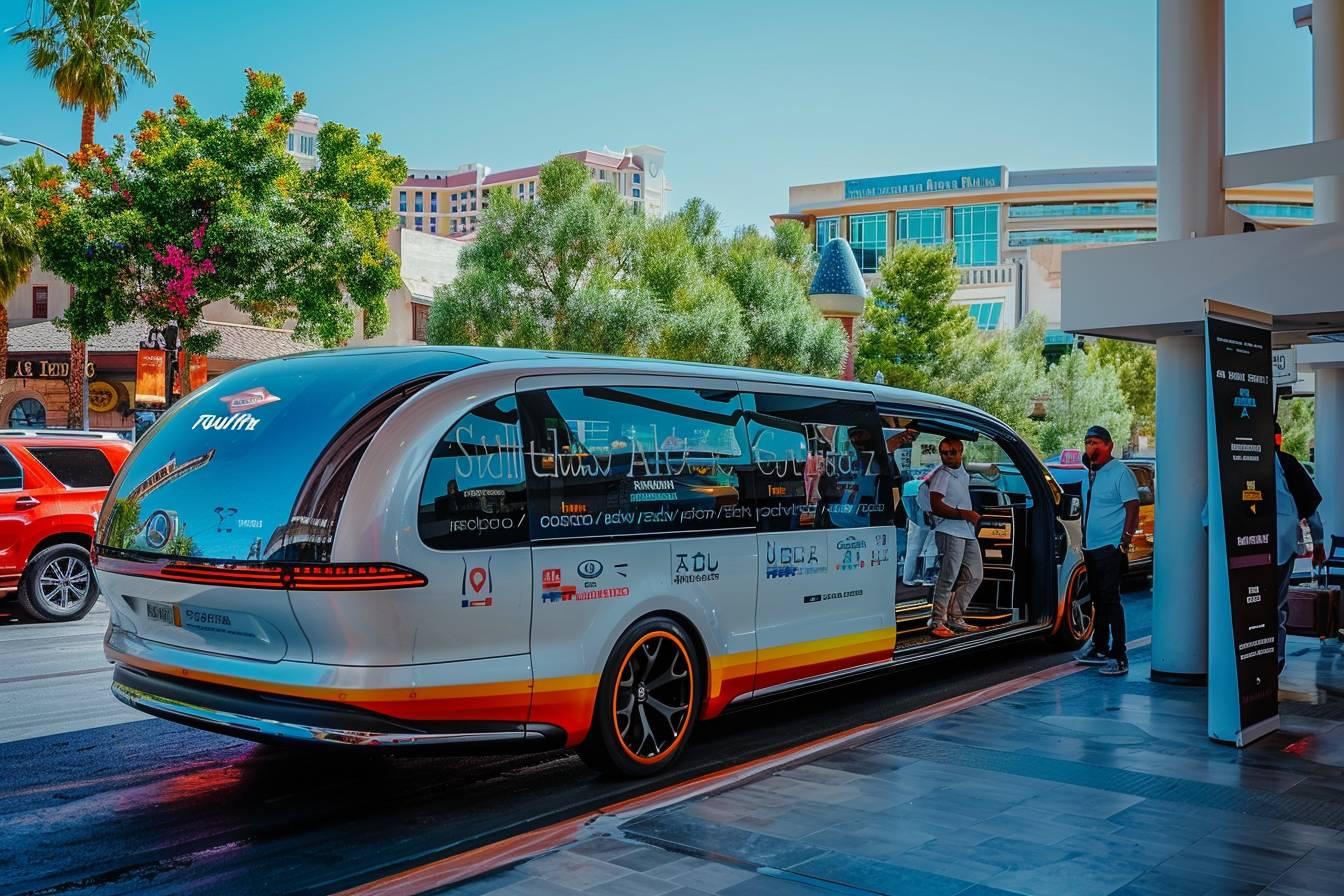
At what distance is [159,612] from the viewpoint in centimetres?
617

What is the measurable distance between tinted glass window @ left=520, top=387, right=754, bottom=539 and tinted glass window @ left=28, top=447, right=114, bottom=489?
7.99m

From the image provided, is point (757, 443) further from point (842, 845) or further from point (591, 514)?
point (842, 845)

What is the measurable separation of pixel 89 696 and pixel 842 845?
19.2 feet

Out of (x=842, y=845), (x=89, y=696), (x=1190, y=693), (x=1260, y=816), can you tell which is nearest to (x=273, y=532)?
(x=842, y=845)

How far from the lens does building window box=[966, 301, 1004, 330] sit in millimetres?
83625

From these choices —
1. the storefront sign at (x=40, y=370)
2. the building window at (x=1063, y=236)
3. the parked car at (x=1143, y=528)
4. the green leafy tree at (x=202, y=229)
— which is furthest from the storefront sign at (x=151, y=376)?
the building window at (x=1063, y=236)

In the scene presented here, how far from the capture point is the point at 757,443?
7.56 m

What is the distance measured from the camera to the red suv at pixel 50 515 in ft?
40.7

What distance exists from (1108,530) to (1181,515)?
73 centimetres

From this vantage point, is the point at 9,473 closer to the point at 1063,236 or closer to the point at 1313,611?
the point at 1313,611

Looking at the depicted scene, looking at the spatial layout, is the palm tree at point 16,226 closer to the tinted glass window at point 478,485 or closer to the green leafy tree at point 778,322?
the green leafy tree at point 778,322

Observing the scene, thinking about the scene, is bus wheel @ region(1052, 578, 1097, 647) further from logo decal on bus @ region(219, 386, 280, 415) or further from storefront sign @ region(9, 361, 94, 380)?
storefront sign @ region(9, 361, 94, 380)

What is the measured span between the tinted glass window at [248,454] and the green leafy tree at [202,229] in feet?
66.1

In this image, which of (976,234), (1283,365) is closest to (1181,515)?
→ (1283,365)
